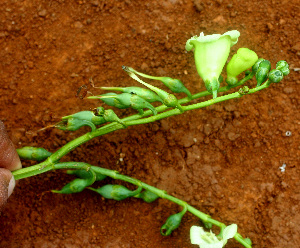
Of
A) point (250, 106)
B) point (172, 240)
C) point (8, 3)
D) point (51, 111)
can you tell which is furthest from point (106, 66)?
point (172, 240)

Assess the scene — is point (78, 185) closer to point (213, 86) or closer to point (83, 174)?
point (83, 174)

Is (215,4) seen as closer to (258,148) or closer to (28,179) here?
(258,148)

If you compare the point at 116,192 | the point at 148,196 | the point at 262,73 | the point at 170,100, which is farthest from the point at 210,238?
the point at 262,73

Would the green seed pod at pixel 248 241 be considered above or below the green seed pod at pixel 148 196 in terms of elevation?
below

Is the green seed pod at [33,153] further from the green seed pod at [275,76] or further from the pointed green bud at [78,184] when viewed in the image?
the green seed pod at [275,76]

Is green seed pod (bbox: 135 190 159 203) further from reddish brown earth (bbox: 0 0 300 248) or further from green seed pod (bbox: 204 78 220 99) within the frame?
green seed pod (bbox: 204 78 220 99)

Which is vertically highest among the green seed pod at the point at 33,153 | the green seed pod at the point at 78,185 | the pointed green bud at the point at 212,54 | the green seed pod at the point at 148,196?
the pointed green bud at the point at 212,54

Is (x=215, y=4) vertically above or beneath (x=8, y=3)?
beneath

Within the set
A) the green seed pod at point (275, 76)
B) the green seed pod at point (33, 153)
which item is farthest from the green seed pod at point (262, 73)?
the green seed pod at point (33, 153)
